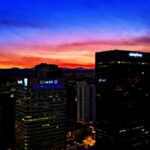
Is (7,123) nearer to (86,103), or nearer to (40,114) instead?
(40,114)

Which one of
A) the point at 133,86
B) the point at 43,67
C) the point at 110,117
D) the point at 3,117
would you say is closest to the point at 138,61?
the point at 133,86

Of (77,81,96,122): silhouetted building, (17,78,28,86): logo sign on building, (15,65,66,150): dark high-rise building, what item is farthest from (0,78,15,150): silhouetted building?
(77,81,96,122): silhouetted building

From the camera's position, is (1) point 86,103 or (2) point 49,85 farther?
(1) point 86,103

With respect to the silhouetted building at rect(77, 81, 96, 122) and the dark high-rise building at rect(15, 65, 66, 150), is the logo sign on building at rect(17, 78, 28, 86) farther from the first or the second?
the silhouetted building at rect(77, 81, 96, 122)

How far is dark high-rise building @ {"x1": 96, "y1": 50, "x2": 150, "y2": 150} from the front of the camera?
98812mm

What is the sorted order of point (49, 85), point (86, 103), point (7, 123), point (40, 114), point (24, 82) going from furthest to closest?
point (86, 103)
point (7, 123)
point (49, 85)
point (40, 114)
point (24, 82)

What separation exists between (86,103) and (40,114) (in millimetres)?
82149

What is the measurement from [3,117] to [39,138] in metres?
32.5

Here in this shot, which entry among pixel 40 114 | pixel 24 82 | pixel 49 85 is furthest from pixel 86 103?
pixel 24 82

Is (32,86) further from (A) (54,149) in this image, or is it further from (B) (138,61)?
(B) (138,61)

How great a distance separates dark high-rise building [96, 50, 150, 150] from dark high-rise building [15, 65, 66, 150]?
20.1 metres

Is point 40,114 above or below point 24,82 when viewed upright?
below

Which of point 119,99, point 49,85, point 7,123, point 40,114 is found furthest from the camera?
point 7,123

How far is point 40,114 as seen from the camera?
109 m
